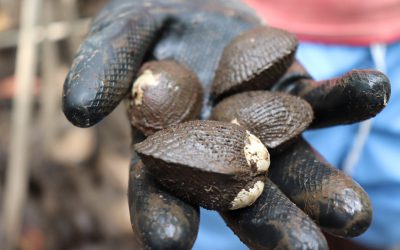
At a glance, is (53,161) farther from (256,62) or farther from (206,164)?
(206,164)

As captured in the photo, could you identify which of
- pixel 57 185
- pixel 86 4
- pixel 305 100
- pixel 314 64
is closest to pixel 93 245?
pixel 57 185

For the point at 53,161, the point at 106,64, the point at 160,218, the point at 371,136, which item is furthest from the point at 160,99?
the point at 53,161

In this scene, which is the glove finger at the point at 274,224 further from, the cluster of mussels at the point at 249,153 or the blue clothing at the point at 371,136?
the blue clothing at the point at 371,136

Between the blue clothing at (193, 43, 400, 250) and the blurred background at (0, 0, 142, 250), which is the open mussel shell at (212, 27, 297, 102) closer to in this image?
the blue clothing at (193, 43, 400, 250)

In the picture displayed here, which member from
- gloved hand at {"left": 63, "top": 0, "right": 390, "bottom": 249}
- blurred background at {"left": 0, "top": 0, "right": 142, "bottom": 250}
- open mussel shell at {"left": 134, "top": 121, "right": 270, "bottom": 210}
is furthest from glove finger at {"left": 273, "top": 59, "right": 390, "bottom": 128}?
blurred background at {"left": 0, "top": 0, "right": 142, "bottom": 250}

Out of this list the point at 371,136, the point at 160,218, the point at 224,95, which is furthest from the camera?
the point at 371,136

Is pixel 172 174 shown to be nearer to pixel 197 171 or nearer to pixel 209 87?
pixel 197 171
